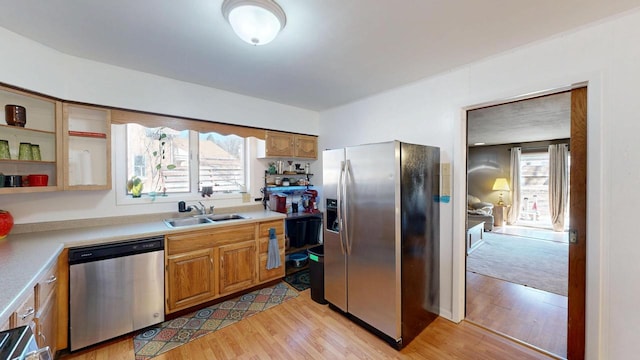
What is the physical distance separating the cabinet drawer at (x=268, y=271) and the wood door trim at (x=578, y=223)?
8.88 ft

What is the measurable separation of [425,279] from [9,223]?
352 cm

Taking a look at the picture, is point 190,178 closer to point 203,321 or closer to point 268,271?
point 268,271

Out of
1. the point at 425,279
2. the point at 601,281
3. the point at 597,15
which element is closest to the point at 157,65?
the point at 425,279

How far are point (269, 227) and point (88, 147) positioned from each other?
198 centimetres

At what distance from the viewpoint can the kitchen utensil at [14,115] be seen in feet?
6.10

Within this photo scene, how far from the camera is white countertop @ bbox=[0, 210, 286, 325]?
1150mm

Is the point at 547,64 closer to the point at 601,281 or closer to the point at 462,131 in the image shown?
the point at 462,131

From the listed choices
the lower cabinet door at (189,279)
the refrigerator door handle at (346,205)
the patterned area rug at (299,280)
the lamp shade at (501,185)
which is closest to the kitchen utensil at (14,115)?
the lower cabinet door at (189,279)

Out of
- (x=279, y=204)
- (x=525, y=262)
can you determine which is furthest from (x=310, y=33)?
(x=525, y=262)

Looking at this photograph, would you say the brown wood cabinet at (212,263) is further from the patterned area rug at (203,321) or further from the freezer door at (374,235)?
the freezer door at (374,235)

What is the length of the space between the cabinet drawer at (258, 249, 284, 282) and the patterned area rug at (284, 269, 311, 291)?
0.58 ft

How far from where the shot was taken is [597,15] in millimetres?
1564

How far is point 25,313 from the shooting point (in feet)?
4.14

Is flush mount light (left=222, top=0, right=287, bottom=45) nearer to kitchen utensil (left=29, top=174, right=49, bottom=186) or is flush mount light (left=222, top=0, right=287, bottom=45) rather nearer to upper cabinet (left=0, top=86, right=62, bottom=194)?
upper cabinet (left=0, top=86, right=62, bottom=194)
